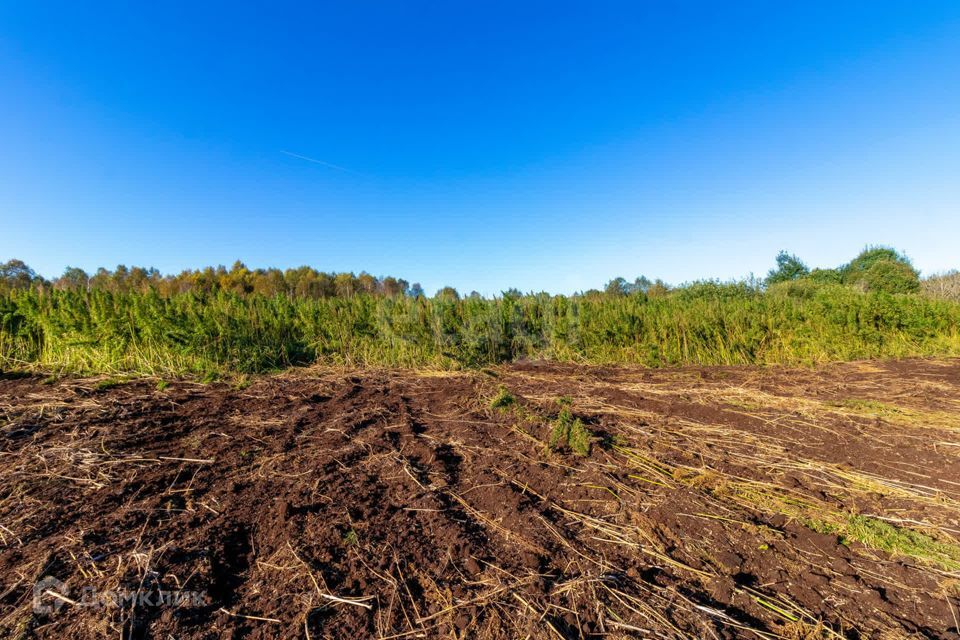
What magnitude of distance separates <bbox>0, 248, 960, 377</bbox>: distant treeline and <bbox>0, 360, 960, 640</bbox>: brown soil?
8.02ft

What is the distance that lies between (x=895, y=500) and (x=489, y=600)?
310 centimetres

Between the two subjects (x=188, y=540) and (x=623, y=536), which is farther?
(x=623, y=536)

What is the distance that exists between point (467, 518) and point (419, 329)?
6.80 m

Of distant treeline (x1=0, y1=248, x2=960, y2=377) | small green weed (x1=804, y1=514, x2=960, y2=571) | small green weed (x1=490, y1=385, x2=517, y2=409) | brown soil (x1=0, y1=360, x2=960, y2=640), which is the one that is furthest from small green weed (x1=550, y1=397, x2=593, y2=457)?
A: distant treeline (x1=0, y1=248, x2=960, y2=377)

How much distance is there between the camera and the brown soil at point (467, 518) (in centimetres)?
156

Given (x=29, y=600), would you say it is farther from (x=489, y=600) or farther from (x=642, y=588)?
(x=642, y=588)

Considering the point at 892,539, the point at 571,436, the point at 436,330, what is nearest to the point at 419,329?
the point at 436,330

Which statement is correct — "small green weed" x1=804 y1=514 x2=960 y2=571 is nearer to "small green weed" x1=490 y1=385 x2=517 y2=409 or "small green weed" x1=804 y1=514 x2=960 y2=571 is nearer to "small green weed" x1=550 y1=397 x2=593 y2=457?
"small green weed" x1=550 y1=397 x2=593 y2=457

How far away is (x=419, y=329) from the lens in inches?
350

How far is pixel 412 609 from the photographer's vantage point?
157 cm

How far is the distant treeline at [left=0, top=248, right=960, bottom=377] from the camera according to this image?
6.83m

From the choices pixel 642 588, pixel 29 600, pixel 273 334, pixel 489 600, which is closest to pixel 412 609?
pixel 489 600

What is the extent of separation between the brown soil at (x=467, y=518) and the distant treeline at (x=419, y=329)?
2.44m

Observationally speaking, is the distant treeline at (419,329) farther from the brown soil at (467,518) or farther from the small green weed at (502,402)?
the small green weed at (502,402)
